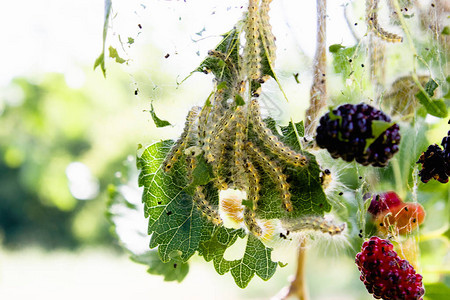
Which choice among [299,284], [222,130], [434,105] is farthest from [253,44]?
[299,284]

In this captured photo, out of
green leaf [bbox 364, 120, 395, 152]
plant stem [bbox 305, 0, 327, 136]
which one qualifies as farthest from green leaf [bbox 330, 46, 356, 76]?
green leaf [bbox 364, 120, 395, 152]

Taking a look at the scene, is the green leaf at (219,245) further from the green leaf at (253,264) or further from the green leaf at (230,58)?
the green leaf at (230,58)

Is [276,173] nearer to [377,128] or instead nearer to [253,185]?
[253,185]

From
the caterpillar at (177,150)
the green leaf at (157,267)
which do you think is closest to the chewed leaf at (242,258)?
the caterpillar at (177,150)

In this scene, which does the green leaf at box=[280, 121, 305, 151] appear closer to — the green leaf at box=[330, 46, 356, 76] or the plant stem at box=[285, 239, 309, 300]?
the green leaf at box=[330, 46, 356, 76]

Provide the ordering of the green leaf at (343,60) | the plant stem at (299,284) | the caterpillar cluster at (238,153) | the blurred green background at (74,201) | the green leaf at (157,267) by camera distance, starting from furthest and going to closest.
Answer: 1. the blurred green background at (74,201)
2. the green leaf at (157,267)
3. the plant stem at (299,284)
4. the green leaf at (343,60)
5. the caterpillar cluster at (238,153)

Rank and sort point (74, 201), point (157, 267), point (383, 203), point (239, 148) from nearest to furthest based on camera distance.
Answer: point (239, 148), point (383, 203), point (157, 267), point (74, 201)
